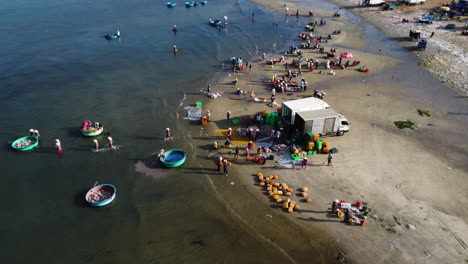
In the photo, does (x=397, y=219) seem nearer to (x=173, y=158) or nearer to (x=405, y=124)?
(x=405, y=124)

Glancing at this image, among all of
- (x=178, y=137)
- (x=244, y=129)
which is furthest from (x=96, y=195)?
(x=244, y=129)

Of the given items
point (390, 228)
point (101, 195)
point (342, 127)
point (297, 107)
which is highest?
point (297, 107)

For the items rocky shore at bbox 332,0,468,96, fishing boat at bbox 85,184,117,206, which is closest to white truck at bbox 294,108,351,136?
fishing boat at bbox 85,184,117,206

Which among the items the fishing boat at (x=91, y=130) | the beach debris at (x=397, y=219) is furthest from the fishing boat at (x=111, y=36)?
the beach debris at (x=397, y=219)

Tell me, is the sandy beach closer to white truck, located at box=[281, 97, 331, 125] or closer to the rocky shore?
white truck, located at box=[281, 97, 331, 125]

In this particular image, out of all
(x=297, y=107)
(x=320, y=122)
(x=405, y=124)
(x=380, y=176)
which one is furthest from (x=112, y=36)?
(x=380, y=176)

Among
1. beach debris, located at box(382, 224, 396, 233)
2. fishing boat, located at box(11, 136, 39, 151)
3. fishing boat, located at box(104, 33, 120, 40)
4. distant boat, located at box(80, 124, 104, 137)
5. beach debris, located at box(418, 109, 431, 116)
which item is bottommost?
fishing boat, located at box(11, 136, 39, 151)
